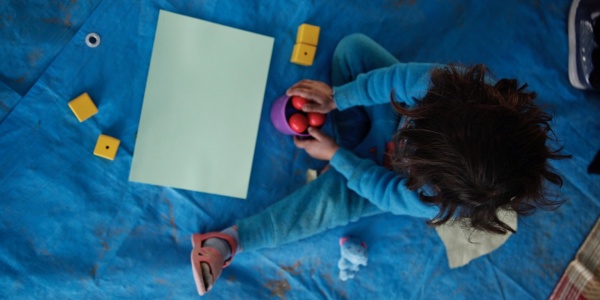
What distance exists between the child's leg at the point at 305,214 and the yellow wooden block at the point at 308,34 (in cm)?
26

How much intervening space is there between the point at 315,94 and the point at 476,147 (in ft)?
1.18

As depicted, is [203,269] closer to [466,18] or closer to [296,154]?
[296,154]

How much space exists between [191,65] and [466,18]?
607 millimetres

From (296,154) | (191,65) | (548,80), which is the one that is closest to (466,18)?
(548,80)

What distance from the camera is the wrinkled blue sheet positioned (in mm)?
815

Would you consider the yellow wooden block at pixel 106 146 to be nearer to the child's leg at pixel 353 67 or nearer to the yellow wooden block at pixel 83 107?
the yellow wooden block at pixel 83 107

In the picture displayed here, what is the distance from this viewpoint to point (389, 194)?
81cm

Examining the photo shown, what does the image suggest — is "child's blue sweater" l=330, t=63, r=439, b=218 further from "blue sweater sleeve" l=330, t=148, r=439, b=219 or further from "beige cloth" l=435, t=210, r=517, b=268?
"beige cloth" l=435, t=210, r=517, b=268

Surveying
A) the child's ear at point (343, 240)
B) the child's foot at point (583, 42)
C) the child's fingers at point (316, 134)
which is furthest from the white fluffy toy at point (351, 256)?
the child's foot at point (583, 42)

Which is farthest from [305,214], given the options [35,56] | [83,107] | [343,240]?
[35,56]

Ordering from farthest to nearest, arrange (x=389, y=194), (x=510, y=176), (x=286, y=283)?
(x=286, y=283)
(x=389, y=194)
(x=510, y=176)

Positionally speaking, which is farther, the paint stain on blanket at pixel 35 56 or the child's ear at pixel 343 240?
the child's ear at pixel 343 240

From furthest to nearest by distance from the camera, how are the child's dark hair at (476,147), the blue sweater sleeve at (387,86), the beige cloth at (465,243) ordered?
the beige cloth at (465,243) → the blue sweater sleeve at (387,86) → the child's dark hair at (476,147)

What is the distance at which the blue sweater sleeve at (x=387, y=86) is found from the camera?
78 cm
